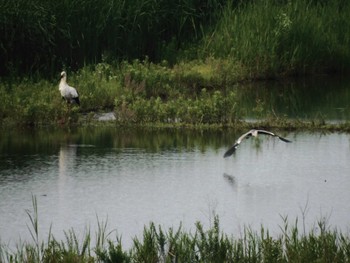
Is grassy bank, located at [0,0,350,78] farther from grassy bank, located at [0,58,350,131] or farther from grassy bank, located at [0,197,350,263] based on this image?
grassy bank, located at [0,197,350,263]

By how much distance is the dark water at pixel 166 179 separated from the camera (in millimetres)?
11977

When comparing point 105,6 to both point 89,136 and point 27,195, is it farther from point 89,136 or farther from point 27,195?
point 27,195

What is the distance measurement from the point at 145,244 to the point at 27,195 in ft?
12.0

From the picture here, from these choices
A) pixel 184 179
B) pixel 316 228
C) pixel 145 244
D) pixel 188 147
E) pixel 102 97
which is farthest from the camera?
pixel 102 97

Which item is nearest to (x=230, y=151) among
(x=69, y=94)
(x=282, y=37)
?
(x=69, y=94)

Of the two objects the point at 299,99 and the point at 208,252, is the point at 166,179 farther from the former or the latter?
the point at 299,99

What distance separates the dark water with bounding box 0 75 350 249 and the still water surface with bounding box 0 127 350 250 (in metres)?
0.01

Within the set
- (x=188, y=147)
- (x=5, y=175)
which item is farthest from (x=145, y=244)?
(x=188, y=147)

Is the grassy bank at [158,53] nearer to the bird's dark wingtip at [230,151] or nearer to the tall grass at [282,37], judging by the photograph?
the tall grass at [282,37]

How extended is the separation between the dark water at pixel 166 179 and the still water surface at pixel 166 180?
0.04 feet

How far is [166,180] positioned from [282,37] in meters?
12.1

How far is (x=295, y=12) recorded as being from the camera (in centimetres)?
2644

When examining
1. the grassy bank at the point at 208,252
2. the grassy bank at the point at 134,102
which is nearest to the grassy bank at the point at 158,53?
the grassy bank at the point at 134,102

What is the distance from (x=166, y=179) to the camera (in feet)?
46.2
